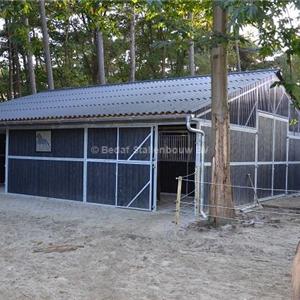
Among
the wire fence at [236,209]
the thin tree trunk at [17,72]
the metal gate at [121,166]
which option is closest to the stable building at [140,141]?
the metal gate at [121,166]

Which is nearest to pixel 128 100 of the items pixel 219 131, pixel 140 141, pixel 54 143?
pixel 140 141

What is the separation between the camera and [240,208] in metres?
11.7

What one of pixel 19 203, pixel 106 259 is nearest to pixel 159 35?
pixel 19 203

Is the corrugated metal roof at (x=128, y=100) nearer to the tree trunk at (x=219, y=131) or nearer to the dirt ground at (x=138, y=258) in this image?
the tree trunk at (x=219, y=131)

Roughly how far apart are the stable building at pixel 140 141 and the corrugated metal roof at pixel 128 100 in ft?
0.13

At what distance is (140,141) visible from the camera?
11.0m

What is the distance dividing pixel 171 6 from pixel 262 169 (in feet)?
19.5

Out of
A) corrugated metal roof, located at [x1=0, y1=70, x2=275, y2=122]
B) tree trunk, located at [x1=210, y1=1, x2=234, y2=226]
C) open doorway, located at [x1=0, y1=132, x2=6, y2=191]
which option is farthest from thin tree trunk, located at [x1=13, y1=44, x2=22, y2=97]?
tree trunk, located at [x1=210, y1=1, x2=234, y2=226]

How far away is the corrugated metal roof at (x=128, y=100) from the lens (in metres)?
11.0

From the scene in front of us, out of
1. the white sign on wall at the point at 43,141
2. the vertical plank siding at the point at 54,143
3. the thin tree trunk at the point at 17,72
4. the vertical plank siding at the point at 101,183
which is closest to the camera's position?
the vertical plank siding at the point at 101,183

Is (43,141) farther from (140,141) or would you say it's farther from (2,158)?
(2,158)

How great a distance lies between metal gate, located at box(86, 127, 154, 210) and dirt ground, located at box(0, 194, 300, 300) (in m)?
1.11

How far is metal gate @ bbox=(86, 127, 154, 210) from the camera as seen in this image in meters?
11.0

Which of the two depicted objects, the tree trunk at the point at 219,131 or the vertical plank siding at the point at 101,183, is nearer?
the tree trunk at the point at 219,131
